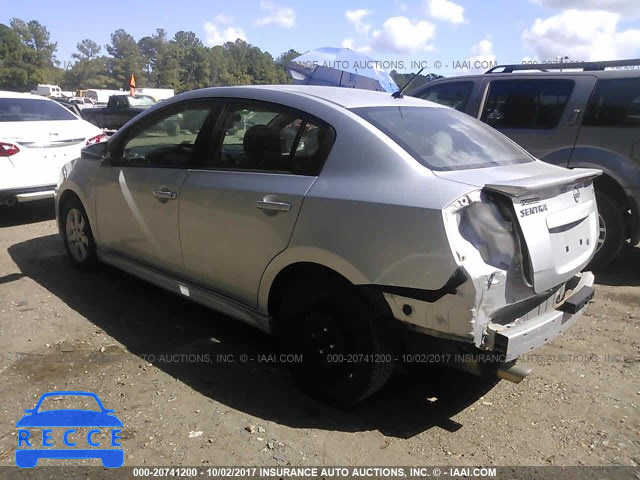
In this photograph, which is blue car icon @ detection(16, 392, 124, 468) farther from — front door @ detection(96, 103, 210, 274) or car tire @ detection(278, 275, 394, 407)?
front door @ detection(96, 103, 210, 274)

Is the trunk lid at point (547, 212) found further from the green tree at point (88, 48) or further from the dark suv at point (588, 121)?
the green tree at point (88, 48)

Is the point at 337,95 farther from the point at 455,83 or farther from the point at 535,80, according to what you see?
the point at 455,83

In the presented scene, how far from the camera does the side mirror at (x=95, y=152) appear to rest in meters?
4.71

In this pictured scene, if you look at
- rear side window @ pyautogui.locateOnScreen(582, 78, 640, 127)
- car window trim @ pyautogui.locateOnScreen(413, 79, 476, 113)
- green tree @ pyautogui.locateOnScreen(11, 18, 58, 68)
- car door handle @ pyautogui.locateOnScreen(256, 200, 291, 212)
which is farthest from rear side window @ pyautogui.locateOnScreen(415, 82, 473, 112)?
green tree @ pyautogui.locateOnScreen(11, 18, 58, 68)

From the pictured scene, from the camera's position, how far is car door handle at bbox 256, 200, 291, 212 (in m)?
3.13

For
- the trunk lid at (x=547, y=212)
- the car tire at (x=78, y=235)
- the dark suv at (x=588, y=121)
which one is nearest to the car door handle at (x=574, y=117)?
the dark suv at (x=588, y=121)

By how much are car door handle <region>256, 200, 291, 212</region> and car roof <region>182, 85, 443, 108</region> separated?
0.69 metres

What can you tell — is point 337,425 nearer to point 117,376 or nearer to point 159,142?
point 117,376

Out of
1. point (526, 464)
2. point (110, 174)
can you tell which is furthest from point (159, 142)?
point (526, 464)

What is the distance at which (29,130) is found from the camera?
7.09 m

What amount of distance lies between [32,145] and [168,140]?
3731mm

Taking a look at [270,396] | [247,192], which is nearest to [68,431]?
[270,396]

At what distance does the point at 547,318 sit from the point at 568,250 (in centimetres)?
41

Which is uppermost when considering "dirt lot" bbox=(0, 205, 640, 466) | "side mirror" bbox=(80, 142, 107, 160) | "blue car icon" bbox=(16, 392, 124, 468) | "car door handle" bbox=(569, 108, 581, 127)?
"car door handle" bbox=(569, 108, 581, 127)
